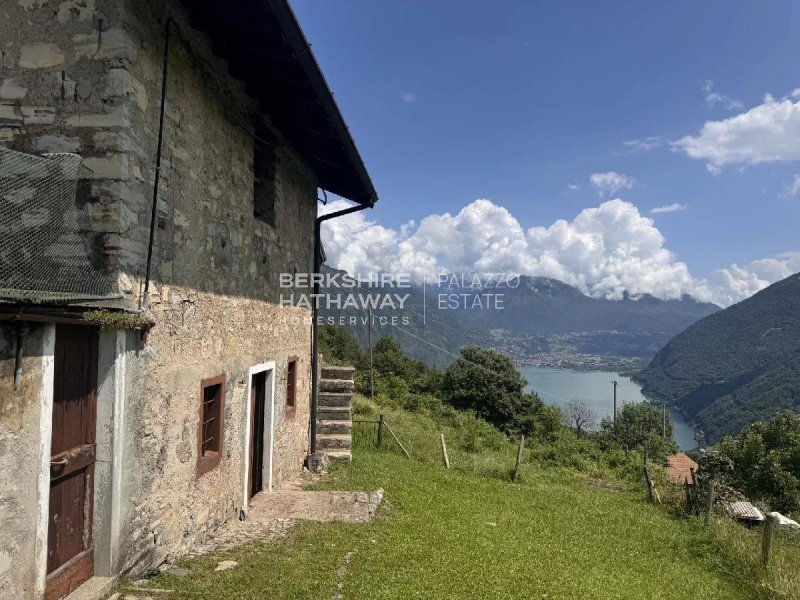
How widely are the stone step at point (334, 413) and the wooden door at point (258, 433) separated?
3.35m

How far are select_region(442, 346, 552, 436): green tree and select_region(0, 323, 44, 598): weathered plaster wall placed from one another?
32644mm

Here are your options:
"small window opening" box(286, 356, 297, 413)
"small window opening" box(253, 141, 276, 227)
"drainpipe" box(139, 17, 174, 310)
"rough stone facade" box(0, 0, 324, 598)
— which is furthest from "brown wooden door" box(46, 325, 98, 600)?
"small window opening" box(286, 356, 297, 413)

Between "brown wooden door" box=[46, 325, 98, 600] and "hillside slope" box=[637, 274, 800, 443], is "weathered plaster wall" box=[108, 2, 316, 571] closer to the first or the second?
"brown wooden door" box=[46, 325, 98, 600]

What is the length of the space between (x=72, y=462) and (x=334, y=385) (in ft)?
25.8

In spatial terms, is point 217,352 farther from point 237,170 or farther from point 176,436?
point 237,170

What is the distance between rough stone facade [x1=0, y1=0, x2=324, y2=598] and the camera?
12.6 ft

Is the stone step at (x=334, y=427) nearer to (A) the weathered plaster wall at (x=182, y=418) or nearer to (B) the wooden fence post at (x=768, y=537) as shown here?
(A) the weathered plaster wall at (x=182, y=418)

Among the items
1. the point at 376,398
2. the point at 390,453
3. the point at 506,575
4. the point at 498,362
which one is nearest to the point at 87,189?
the point at 506,575

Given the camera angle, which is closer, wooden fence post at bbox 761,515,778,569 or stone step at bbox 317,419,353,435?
wooden fence post at bbox 761,515,778,569

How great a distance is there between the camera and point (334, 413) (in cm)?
1112

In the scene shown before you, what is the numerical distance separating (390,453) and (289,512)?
7.18 m

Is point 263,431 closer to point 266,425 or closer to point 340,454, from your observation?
point 266,425

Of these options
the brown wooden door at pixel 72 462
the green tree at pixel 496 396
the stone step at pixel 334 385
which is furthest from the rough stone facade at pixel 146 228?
the green tree at pixel 496 396

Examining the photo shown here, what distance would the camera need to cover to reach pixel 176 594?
13.5ft
